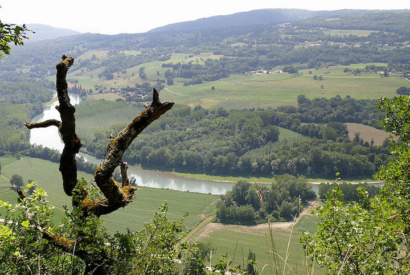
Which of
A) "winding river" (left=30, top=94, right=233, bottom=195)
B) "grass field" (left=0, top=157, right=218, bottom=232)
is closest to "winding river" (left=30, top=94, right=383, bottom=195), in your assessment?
"winding river" (left=30, top=94, right=233, bottom=195)

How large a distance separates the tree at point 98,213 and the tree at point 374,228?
113 inches

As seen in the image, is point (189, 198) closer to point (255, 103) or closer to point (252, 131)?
point (252, 131)

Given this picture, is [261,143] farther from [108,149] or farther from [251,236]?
[108,149]

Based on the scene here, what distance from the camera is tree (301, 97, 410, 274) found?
641 centimetres

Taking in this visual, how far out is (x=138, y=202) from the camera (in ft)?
202

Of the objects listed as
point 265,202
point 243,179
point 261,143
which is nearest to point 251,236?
point 265,202

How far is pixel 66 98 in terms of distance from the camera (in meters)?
5.58

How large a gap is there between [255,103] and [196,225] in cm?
7374

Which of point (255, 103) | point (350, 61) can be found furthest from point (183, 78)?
point (350, 61)

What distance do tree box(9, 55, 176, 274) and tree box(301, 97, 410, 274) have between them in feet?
9.45

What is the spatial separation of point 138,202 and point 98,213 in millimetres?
56901

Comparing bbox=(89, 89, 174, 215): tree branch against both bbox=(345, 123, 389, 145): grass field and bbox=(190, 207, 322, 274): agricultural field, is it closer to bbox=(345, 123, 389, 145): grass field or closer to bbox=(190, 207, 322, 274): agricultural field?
bbox=(190, 207, 322, 274): agricultural field

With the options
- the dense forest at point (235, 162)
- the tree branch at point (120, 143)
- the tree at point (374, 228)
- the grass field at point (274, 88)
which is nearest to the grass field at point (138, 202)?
the dense forest at point (235, 162)

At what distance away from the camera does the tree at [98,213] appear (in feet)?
19.3
